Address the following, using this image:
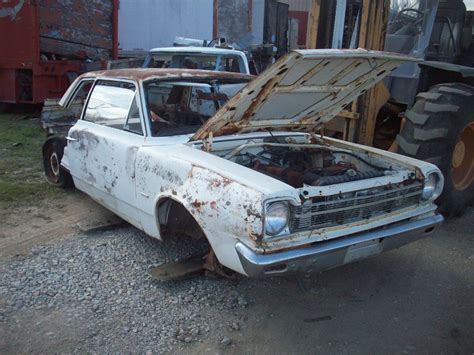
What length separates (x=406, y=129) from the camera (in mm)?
4727

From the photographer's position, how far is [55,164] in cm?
566

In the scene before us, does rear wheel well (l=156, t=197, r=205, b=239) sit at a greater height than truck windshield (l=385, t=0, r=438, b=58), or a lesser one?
lesser

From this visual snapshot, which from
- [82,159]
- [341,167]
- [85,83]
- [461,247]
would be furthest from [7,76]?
[461,247]

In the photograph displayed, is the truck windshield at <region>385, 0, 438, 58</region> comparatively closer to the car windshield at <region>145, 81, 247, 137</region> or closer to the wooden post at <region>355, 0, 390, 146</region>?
the wooden post at <region>355, 0, 390, 146</region>

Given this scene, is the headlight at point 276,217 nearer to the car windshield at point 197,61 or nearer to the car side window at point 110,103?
the car side window at point 110,103

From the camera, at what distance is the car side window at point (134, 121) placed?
154 inches

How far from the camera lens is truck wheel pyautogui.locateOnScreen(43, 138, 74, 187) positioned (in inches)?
217

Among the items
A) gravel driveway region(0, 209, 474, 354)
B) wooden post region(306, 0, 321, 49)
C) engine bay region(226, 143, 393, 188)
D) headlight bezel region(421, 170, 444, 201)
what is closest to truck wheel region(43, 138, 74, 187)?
gravel driveway region(0, 209, 474, 354)

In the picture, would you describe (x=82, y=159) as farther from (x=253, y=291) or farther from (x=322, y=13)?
(x=322, y=13)

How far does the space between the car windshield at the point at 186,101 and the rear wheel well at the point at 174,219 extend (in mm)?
735

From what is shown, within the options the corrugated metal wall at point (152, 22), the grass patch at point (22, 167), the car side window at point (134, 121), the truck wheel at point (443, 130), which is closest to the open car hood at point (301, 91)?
the car side window at point (134, 121)

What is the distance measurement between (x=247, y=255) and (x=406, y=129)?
2684 mm

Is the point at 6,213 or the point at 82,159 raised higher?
the point at 82,159

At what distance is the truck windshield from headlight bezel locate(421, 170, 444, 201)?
7.42 feet
